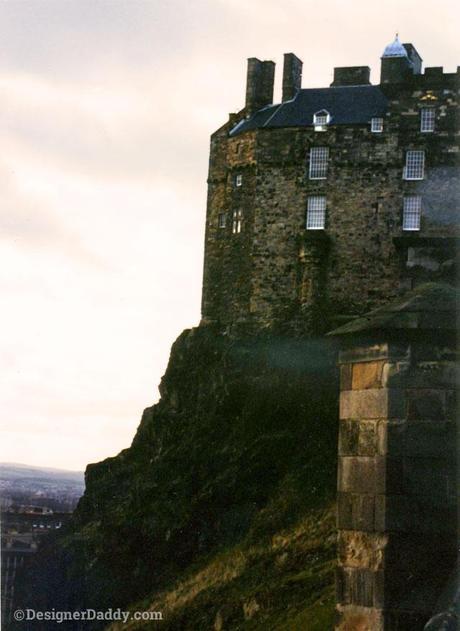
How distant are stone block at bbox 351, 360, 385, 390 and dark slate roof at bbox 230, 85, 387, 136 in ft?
90.0

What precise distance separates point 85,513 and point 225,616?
13833 millimetres

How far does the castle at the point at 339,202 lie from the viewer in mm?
31984

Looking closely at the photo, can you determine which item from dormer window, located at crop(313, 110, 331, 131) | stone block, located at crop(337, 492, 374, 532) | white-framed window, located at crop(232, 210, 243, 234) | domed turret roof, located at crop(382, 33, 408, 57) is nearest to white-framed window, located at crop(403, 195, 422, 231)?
dormer window, located at crop(313, 110, 331, 131)

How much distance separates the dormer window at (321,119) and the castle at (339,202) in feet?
0.09

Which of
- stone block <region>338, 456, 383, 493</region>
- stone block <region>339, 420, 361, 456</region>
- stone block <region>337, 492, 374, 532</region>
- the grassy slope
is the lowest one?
the grassy slope

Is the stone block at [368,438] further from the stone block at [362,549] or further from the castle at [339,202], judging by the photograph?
the castle at [339,202]

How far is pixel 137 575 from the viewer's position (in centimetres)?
3284

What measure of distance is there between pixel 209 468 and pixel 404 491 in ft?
85.0

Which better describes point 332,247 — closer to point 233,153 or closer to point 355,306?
point 355,306

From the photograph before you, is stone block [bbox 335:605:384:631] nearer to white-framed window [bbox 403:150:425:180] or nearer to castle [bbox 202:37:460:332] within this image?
castle [bbox 202:37:460:332]

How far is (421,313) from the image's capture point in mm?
6473

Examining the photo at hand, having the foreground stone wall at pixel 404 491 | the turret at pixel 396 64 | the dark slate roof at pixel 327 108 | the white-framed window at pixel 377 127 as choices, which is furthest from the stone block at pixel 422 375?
the turret at pixel 396 64

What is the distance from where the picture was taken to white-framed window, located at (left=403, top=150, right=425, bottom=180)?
3241cm

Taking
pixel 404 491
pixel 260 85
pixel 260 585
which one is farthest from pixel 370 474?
pixel 260 85
